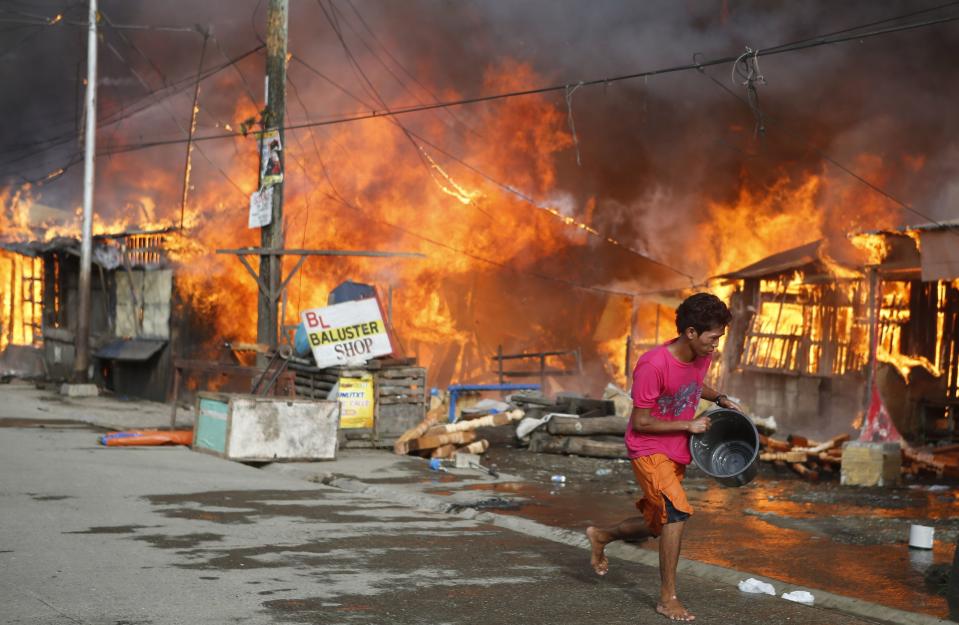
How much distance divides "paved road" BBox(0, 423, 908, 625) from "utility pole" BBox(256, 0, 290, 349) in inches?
253

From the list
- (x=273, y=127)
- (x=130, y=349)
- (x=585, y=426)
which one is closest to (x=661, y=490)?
(x=585, y=426)

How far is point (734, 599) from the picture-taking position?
650 centimetres

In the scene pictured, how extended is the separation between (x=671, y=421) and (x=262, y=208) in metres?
12.0

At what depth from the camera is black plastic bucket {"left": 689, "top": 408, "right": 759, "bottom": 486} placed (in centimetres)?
615

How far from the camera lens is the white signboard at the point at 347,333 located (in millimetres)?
14969

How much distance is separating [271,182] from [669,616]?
1223cm

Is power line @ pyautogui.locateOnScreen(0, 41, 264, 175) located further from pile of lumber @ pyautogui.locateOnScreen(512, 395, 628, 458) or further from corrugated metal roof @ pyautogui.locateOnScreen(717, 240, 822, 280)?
pile of lumber @ pyautogui.locateOnScreen(512, 395, 628, 458)

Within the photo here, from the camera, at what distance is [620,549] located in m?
7.98

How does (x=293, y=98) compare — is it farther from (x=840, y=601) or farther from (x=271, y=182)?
(x=840, y=601)

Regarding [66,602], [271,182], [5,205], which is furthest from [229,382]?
[5,205]

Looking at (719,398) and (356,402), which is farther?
(356,402)

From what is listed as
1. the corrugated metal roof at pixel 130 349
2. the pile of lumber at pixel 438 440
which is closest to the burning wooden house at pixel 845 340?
the pile of lumber at pixel 438 440

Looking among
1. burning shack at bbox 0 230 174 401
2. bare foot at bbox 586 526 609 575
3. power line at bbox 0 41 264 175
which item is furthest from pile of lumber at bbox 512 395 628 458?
power line at bbox 0 41 264 175

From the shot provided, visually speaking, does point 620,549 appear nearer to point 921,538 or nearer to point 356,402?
point 921,538
